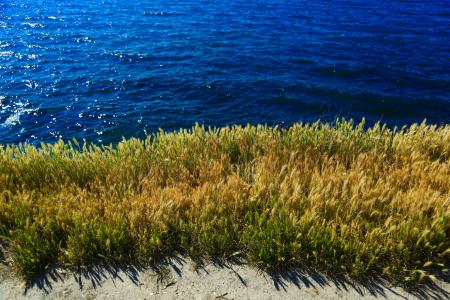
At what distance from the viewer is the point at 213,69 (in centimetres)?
1836

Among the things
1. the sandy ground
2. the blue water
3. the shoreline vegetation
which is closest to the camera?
the sandy ground

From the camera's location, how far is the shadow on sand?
5.01 metres

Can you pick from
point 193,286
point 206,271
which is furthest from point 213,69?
point 193,286

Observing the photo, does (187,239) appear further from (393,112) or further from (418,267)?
(393,112)

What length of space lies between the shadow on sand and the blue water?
851 cm

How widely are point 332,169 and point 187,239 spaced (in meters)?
2.71

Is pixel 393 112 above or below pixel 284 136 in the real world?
below

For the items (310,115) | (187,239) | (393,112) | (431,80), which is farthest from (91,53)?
(187,239)

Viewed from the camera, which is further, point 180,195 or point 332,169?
point 332,169

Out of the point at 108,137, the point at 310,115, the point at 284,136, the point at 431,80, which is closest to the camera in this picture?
the point at 284,136

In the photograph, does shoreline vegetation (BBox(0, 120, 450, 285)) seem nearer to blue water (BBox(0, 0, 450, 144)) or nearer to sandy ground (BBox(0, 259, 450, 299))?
sandy ground (BBox(0, 259, 450, 299))

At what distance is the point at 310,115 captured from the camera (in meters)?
14.8

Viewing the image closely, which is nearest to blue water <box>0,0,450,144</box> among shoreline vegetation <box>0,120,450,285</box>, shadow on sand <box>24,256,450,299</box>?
shoreline vegetation <box>0,120,450,285</box>

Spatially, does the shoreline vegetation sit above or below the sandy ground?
above
